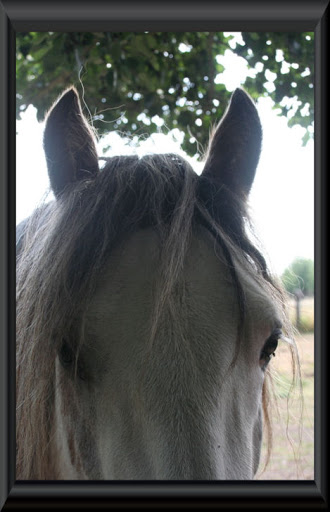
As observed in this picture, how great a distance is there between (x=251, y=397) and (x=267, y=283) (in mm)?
358

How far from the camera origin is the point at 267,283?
1383 mm

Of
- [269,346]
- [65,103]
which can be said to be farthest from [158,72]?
[269,346]

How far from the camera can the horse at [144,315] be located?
1023 mm

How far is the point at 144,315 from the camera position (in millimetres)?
1100

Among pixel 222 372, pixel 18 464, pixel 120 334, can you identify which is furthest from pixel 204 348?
pixel 18 464

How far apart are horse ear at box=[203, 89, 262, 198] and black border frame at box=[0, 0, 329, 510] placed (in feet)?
1.71

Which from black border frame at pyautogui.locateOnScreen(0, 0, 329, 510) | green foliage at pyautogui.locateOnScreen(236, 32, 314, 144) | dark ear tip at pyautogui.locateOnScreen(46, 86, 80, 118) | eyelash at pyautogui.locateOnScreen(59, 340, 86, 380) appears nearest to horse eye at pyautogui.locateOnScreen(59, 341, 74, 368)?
eyelash at pyautogui.locateOnScreen(59, 340, 86, 380)

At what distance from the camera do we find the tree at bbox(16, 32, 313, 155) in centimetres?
265

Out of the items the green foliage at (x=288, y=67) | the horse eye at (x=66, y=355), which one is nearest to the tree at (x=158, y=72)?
the green foliage at (x=288, y=67)

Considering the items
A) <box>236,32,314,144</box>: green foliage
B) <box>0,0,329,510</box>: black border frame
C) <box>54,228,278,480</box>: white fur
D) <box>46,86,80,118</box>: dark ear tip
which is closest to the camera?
<box>0,0,329,510</box>: black border frame

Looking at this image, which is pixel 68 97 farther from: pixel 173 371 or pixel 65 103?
pixel 173 371

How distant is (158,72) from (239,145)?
6.66ft

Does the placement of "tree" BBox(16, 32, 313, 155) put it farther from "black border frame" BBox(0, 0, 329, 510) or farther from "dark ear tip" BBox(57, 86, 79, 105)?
"black border frame" BBox(0, 0, 329, 510)

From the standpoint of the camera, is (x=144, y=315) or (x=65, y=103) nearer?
(x=144, y=315)
